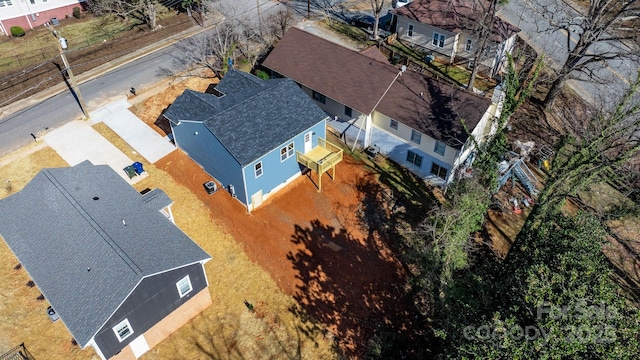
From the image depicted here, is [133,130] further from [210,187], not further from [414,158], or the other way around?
[414,158]

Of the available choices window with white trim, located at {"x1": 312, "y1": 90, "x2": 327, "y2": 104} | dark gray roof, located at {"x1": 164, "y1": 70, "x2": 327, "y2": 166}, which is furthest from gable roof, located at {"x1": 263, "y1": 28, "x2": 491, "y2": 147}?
dark gray roof, located at {"x1": 164, "y1": 70, "x2": 327, "y2": 166}

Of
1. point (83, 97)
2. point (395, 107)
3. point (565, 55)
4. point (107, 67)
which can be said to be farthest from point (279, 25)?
point (565, 55)

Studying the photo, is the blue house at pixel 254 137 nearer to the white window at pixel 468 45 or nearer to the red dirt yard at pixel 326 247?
the red dirt yard at pixel 326 247

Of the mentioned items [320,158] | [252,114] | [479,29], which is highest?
[479,29]

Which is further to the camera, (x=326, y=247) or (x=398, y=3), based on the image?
(x=398, y=3)

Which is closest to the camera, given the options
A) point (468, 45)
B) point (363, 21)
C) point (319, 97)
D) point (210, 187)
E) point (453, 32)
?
point (210, 187)

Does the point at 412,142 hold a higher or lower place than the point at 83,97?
higher
